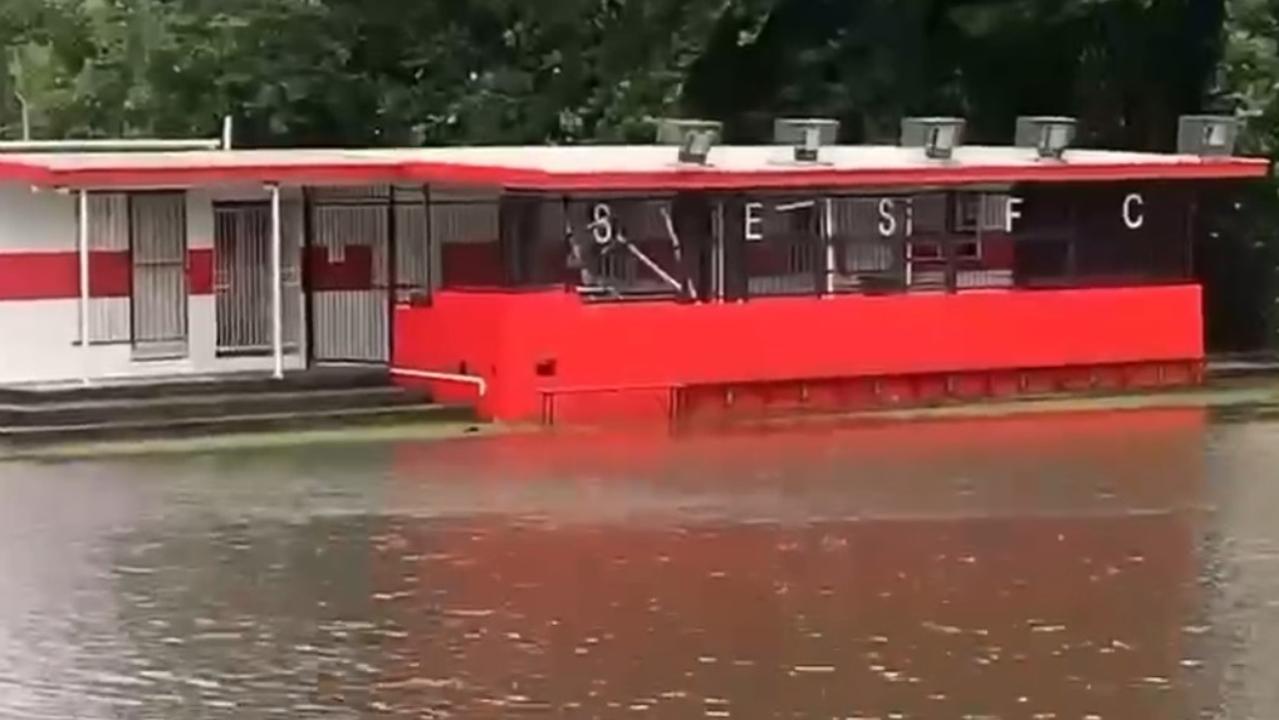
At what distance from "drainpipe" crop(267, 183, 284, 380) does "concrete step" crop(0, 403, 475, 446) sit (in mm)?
1320

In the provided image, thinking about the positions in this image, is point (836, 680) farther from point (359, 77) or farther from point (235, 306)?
point (359, 77)

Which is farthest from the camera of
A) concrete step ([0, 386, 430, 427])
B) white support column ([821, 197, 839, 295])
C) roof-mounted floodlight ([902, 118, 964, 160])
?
roof-mounted floodlight ([902, 118, 964, 160])

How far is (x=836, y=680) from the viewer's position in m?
13.0

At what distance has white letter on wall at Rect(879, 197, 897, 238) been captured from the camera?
28.7m

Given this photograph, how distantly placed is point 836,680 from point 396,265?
16.3 metres

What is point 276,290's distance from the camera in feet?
90.0

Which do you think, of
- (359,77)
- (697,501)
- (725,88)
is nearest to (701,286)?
(697,501)

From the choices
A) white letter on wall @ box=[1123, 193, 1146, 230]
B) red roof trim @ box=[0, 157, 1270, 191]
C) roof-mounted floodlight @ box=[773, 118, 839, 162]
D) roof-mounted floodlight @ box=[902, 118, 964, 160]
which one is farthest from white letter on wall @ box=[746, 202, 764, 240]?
white letter on wall @ box=[1123, 193, 1146, 230]

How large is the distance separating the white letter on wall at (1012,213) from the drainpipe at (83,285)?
30.5 feet

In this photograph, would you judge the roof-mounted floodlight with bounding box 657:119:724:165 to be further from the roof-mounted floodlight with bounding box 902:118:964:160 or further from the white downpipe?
the white downpipe

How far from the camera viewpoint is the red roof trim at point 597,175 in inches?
1029

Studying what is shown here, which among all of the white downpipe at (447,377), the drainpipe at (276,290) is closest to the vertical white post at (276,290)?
the drainpipe at (276,290)

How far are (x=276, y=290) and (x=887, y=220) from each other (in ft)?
20.7

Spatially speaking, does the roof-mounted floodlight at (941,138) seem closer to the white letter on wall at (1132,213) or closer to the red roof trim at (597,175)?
the red roof trim at (597,175)
